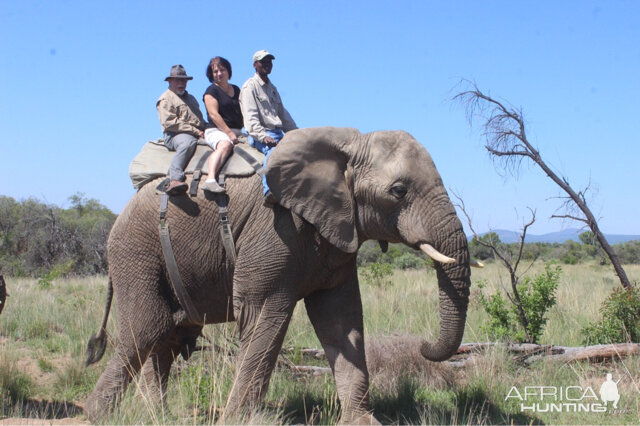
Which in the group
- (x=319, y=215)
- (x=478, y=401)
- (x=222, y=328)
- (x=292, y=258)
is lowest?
(x=478, y=401)

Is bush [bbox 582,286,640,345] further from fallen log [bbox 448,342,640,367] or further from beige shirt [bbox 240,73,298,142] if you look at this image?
beige shirt [bbox 240,73,298,142]

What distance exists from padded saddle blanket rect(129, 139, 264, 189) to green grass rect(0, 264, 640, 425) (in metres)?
1.66

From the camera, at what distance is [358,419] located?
557 cm

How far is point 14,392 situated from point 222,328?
257cm

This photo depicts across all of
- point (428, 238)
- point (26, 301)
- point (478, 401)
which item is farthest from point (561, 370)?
point (26, 301)

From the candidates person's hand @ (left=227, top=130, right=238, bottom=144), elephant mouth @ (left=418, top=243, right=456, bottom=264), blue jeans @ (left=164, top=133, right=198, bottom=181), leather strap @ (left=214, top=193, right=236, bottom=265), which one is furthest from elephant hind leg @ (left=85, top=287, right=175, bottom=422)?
elephant mouth @ (left=418, top=243, right=456, bottom=264)

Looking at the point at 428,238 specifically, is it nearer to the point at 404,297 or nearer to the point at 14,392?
the point at 14,392

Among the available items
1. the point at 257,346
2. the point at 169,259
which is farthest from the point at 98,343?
the point at 257,346

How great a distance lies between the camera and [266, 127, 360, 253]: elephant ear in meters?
5.33

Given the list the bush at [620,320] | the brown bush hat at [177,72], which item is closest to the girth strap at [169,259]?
the brown bush hat at [177,72]

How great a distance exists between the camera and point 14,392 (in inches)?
279

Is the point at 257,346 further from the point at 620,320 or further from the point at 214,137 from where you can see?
the point at 620,320

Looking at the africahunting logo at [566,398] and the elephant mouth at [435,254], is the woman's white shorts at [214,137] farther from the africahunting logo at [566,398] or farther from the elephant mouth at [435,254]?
the africahunting logo at [566,398]

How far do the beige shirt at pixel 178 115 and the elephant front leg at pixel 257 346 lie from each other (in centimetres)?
197
